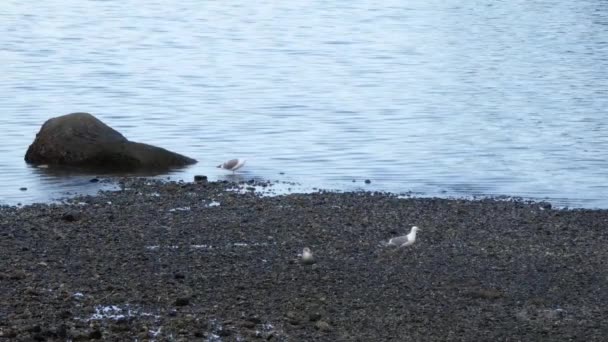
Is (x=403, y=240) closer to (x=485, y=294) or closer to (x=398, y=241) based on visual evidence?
(x=398, y=241)

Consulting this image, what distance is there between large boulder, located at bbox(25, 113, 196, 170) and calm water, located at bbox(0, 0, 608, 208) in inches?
21.0

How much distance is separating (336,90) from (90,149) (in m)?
13.8

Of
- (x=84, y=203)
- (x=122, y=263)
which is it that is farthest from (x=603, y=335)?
(x=84, y=203)

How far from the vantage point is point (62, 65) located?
38.4 metres

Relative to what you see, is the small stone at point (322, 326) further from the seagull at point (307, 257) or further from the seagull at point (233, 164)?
the seagull at point (233, 164)

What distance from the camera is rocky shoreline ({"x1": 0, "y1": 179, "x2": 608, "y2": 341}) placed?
37.0 feet

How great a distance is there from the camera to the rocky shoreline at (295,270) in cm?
1128

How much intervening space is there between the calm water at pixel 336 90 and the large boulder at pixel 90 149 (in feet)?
1.75

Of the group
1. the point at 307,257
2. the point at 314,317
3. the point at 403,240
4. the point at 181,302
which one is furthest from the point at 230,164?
the point at 314,317

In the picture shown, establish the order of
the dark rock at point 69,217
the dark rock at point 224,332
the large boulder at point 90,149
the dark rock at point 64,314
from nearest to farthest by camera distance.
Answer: the dark rock at point 224,332, the dark rock at point 64,314, the dark rock at point 69,217, the large boulder at point 90,149

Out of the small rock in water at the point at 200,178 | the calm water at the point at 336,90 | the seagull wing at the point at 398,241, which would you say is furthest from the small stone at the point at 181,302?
the small rock in water at the point at 200,178

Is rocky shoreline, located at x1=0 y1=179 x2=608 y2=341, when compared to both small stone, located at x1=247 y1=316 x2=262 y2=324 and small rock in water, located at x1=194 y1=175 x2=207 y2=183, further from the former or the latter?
small rock in water, located at x1=194 y1=175 x2=207 y2=183

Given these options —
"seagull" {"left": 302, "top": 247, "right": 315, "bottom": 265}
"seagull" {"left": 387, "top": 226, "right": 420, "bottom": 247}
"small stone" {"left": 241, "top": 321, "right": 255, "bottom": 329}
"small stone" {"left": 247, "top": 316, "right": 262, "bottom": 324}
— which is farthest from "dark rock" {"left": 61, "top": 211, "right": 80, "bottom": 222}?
"small stone" {"left": 241, "top": 321, "right": 255, "bottom": 329}

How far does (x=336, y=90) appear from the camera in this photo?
33.6 m
